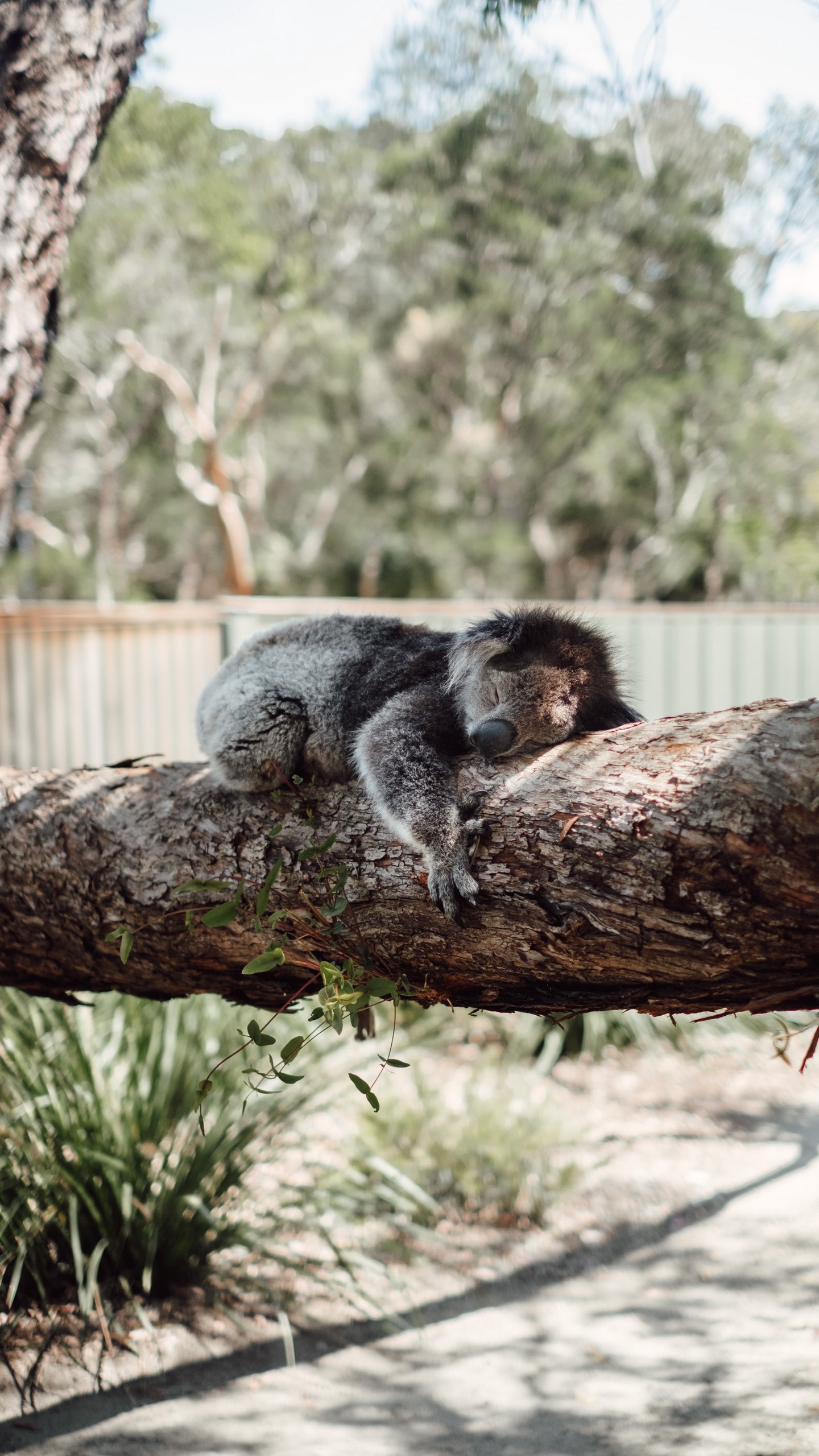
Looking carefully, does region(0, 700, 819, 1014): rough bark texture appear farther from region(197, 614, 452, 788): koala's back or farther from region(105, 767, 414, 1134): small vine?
region(197, 614, 452, 788): koala's back

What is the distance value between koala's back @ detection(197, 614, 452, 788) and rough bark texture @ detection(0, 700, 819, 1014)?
161 millimetres

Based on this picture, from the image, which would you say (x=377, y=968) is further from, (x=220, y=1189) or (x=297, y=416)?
(x=297, y=416)

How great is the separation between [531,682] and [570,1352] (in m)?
2.44

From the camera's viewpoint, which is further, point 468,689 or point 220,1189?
point 220,1189

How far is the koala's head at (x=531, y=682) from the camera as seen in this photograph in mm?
2146

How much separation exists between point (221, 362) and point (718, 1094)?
2431cm

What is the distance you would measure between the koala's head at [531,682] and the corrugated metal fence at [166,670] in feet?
18.0

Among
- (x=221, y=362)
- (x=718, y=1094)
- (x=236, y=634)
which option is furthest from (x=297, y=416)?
(x=718, y=1094)

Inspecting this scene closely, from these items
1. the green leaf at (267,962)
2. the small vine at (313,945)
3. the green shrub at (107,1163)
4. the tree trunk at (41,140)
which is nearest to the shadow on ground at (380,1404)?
the green shrub at (107,1163)

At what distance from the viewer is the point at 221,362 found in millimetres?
26031


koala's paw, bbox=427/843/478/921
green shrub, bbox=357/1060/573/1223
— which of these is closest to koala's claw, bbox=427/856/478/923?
koala's paw, bbox=427/843/478/921

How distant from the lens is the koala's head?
215cm

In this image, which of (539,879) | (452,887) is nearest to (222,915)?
(452,887)

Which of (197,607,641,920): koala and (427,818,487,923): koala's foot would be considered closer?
(427,818,487,923): koala's foot
